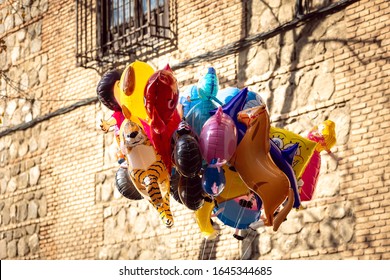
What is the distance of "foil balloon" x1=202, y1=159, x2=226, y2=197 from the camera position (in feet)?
30.0

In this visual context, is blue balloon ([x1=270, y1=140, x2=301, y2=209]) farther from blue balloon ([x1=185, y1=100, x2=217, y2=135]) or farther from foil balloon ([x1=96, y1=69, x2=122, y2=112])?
foil balloon ([x1=96, y1=69, x2=122, y2=112])

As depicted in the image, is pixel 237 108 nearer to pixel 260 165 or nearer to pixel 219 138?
pixel 219 138

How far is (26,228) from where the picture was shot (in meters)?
16.2

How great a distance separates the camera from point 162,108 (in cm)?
924

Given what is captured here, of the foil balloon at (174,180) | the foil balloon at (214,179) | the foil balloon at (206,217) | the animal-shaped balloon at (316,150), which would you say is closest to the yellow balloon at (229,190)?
the foil balloon at (206,217)

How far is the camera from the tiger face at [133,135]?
9.38 metres

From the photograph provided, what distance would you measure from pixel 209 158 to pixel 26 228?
7602 millimetres

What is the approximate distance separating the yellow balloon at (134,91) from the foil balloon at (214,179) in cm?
83

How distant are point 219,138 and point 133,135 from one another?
824 millimetres

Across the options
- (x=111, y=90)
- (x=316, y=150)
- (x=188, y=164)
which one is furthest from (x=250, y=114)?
(x=111, y=90)

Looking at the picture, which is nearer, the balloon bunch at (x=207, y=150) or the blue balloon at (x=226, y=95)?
the balloon bunch at (x=207, y=150)

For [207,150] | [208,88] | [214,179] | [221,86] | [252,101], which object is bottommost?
[214,179]

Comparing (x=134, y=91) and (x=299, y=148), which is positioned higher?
(x=134, y=91)

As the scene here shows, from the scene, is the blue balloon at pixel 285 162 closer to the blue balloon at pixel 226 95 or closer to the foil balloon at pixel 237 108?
the foil balloon at pixel 237 108
